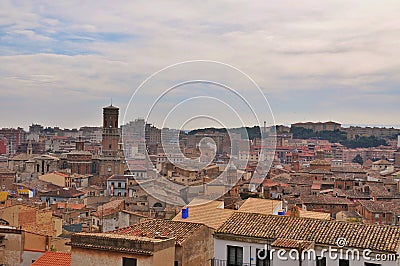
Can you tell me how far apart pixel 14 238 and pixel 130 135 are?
103 inches

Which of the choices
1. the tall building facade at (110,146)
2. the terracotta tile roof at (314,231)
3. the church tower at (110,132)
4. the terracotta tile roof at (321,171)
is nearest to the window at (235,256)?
the terracotta tile roof at (314,231)

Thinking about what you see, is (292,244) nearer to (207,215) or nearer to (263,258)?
(263,258)

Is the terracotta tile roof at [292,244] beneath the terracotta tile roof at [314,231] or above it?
beneath

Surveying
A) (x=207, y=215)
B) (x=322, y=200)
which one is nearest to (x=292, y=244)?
(x=207, y=215)

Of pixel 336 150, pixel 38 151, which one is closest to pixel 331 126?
pixel 336 150

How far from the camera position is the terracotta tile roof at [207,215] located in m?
9.09

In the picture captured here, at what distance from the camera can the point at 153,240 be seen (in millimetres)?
6707

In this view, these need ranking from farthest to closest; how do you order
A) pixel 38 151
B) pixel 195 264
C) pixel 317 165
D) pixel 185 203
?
pixel 38 151, pixel 317 165, pixel 185 203, pixel 195 264

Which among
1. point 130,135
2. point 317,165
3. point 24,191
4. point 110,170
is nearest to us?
point 130,135

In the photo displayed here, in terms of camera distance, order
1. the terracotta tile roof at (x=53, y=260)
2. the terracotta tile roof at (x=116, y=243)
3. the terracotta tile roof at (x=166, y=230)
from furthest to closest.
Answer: the terracotta tile roof at (x=53, y=260) → the terracotta tile roof at (x=166, y=230) → the terracotta tile roof at (x=116, y=243)

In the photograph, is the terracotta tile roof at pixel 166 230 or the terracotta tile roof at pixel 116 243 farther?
the terracotta tile roof at pixel 166 230

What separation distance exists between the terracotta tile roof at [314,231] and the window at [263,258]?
0.21 m

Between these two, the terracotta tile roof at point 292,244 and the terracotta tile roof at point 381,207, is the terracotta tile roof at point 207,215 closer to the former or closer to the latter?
the terracotta tile roof at point 292,244

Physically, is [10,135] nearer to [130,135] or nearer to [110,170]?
[110,170]
